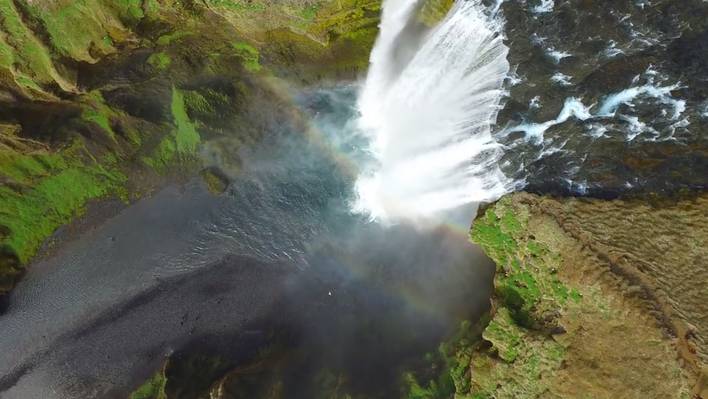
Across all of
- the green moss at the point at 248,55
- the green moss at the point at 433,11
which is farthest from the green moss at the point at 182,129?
the green moss at the point at 433,11

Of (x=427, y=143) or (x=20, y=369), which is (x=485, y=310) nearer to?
(x=427, y=143)


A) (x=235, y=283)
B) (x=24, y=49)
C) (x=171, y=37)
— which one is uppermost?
(x=24, y=49)

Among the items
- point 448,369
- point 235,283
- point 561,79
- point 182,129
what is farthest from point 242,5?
point 448,369

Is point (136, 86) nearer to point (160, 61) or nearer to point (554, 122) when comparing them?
point (160, 61)

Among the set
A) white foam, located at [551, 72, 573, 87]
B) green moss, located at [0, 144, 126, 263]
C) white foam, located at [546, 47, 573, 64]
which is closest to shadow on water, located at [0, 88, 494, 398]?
green moss, located at [0, 144, 126, 263]

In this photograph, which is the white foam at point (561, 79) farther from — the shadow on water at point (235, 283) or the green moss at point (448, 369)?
the green moss at point (448, 369)

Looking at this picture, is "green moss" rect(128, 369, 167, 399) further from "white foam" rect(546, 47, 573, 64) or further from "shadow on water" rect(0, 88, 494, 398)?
"white foam" rect(546, 47, 573, 64)
